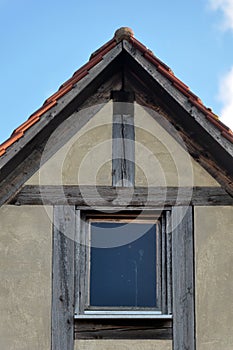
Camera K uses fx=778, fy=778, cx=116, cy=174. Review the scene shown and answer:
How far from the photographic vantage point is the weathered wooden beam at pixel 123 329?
609 cm

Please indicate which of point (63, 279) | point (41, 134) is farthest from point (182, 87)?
point (63, 279)

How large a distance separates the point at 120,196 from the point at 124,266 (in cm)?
58

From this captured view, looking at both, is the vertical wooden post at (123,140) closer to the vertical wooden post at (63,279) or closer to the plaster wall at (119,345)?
the vertical wooden post at (63,279)

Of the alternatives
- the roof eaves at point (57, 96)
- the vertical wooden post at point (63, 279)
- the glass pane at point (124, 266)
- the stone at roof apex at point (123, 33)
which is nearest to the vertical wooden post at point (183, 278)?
the glass pane at point (124, 266)

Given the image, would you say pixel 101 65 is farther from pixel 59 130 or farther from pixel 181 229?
pixel 181 229

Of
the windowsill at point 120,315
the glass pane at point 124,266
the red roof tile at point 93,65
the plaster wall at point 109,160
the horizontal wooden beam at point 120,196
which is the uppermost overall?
the red roof tile at point 93,65

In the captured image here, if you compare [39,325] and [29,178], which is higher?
[29,178]

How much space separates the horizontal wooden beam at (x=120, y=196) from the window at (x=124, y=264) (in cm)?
11

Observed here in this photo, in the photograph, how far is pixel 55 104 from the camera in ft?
20.9

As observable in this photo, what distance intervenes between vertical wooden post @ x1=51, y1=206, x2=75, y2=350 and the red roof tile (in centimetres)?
70

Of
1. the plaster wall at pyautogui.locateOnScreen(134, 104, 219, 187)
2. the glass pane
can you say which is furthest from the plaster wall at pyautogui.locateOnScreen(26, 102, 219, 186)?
the glass pane

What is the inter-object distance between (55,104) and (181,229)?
1.45m

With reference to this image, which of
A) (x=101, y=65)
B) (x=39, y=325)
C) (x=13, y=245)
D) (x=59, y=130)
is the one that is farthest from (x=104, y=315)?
(x=101, y=65)

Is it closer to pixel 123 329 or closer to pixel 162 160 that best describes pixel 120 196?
pixel 162 160
